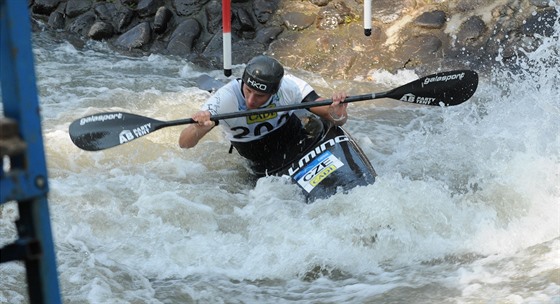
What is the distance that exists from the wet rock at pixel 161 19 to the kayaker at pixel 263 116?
362 cm

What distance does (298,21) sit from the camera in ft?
25.5

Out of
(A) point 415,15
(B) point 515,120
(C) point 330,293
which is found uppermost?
(A) point 415,15

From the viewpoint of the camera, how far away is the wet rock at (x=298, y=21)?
7750 millimetres

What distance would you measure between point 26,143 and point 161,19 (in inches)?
260

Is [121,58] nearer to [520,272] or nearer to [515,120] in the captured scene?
[515,120]

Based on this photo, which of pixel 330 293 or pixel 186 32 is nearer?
pixel 330 293

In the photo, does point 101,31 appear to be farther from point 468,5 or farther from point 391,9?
point 468,5

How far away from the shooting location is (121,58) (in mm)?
8078

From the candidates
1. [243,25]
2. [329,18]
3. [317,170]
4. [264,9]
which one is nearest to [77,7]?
[243,25]

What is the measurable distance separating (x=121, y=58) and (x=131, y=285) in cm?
467

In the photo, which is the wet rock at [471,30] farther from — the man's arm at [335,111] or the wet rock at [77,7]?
the wet rock at [77,7]

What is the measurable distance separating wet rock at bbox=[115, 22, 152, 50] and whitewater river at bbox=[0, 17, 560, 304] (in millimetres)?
2033

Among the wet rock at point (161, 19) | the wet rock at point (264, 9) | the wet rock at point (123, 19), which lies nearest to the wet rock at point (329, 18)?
the wet rock at point (264, 9)

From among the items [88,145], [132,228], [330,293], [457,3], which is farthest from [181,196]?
[457,3]
